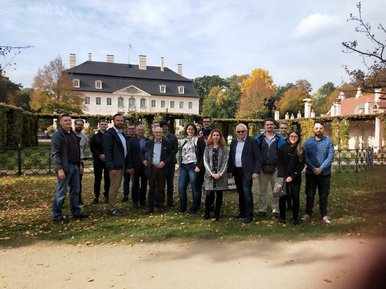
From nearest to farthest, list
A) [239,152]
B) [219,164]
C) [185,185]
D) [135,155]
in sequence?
[219,164], [239,152], [185,185], [135,155]

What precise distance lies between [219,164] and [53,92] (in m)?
46.4

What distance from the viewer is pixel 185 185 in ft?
25.1

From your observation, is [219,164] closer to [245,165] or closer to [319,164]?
[245,165]

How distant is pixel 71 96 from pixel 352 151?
1614 inches

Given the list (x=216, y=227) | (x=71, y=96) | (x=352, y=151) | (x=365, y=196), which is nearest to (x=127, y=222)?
(x=216, y=227)

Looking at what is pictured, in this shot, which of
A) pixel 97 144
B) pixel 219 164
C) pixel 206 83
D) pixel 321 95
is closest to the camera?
pixel 219 164

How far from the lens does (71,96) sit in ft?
161

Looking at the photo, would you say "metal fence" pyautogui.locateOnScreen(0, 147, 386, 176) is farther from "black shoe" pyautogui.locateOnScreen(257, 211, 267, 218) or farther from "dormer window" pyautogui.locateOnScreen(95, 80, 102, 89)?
"dormer window" pyautogui.locateOnScreen(95, 80, 102, 89)

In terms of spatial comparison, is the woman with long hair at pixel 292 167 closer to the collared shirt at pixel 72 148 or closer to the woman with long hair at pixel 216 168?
the woman with long hair at pixel 216 168

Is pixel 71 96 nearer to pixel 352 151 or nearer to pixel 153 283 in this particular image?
pixel 352 151

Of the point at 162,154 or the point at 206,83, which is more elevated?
the point at 206,83

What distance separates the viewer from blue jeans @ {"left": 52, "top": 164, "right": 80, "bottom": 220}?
6.88 metres

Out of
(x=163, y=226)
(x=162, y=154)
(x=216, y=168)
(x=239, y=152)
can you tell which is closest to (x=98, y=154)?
(x=162, y=154)

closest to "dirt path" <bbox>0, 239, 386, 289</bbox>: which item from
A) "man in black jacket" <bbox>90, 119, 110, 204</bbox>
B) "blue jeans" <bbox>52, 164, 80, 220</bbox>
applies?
"blue jeans" <bbox>52, 164, 80, 220</bbox>
